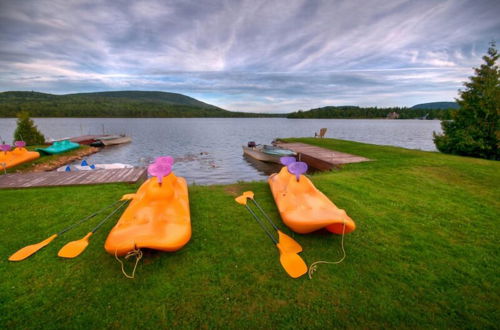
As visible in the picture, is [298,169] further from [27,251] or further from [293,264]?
[27,251]

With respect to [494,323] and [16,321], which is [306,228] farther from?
[16,321]

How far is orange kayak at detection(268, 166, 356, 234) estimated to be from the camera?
5621mm

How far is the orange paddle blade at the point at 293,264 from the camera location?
4984 millimetres

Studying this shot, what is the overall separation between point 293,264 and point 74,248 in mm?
5771

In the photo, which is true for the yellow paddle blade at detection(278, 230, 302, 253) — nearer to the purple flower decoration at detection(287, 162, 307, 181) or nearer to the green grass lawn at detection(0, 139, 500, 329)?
the green grass lawn at detection(0, 139, 500, 329)

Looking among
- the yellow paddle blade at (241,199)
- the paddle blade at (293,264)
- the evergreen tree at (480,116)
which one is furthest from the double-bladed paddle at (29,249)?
the evergreen tree at (480,116)

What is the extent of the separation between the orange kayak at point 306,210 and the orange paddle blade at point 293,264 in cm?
87

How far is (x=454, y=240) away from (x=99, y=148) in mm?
44847

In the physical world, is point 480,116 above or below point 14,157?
above

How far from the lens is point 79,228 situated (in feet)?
22.0

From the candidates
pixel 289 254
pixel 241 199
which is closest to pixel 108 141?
pixel 241 199

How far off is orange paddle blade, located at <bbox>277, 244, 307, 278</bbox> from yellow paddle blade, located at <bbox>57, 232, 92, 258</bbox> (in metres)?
5.28

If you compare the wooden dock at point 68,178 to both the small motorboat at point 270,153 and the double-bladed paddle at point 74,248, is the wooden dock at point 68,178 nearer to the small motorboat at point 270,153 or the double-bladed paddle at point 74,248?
the double-bladed paddle at point 74,248

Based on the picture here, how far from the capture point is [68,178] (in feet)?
37.6
